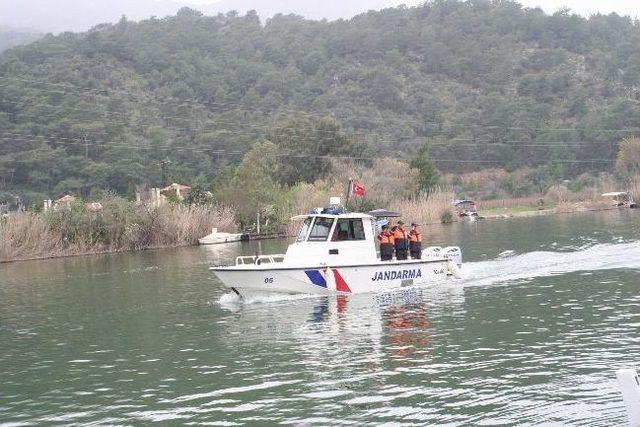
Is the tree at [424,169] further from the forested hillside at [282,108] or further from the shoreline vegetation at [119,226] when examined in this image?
the shoreline vegetation at [119,226]

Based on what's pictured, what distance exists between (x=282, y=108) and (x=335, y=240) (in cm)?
12784

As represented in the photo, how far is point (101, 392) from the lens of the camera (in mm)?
19438

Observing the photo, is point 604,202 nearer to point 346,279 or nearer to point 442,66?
point 346,279

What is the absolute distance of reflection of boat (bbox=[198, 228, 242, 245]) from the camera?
232 feet

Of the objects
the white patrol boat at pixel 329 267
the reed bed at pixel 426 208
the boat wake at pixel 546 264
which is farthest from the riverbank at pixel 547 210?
the white patrol boat at pixel 329 267

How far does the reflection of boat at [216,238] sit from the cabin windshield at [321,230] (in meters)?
37.5

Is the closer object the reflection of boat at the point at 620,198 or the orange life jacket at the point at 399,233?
the orange life jacket at the point at 399,233

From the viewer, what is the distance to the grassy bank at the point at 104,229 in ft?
205

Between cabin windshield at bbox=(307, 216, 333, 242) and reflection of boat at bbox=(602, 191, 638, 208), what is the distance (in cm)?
7101

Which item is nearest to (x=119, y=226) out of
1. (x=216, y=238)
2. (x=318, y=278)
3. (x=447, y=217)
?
(x=216, y=238)

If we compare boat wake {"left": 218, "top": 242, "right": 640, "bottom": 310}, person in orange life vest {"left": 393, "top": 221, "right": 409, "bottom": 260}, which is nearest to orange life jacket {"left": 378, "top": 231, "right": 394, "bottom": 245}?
person in orange life vest {"left": 393, "top": 221, "right": 409, "bottom": 260}

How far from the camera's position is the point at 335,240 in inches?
1321

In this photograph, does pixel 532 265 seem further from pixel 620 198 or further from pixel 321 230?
pixel 620 198

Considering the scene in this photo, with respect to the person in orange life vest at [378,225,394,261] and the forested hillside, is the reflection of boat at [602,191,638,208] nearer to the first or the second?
the forested hillside
